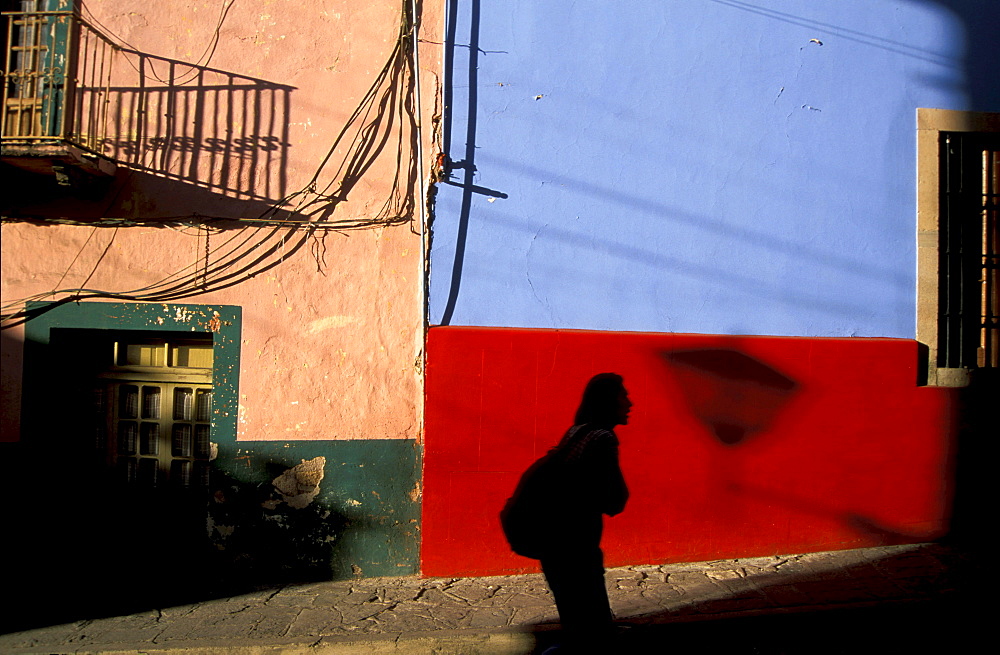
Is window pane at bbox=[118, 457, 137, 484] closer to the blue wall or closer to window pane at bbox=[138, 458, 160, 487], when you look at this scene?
window pane at bbox=[138, 458, 160, 487]

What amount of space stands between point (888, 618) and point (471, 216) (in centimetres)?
406

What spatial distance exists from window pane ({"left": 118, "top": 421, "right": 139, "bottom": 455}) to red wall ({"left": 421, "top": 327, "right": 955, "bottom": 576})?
98.7 inches

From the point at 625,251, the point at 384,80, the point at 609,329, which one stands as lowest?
the point at 609,329

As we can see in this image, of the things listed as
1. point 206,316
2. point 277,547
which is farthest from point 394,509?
point 206,316

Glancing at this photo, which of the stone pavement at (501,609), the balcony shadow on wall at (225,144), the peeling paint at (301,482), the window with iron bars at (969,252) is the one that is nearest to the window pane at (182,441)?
the peeling paint at (301,482)

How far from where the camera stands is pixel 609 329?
565 cm

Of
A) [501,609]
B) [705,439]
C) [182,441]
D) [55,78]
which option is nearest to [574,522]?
[501,609]

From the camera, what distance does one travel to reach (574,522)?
3514 mm

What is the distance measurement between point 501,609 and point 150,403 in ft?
11.0

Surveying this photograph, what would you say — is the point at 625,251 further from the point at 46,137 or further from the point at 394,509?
the point at 46,137

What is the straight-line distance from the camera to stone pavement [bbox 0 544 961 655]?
448 cm

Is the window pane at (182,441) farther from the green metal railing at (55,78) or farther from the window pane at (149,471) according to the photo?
the green metal railing at (55,78)

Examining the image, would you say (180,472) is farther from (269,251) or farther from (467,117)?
(467,117)

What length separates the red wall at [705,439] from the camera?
17.9 feet
